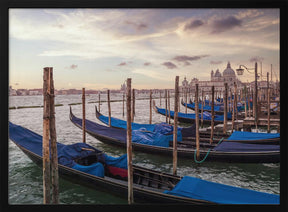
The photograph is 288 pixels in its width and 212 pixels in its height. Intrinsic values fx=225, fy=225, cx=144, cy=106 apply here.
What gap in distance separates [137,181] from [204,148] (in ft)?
10.3

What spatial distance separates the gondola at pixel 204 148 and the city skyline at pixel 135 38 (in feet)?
8.38

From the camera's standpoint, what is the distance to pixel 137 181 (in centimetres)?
438

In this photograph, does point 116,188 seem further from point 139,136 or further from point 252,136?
point 252,136

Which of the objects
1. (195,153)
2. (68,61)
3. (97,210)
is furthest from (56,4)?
(195,153)

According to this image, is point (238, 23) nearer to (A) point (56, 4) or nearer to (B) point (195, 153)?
(A) point (56, 4)

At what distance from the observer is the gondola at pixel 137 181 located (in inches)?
119

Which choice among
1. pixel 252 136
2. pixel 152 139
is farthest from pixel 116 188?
pixel 252 136

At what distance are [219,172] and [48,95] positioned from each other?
4.65m

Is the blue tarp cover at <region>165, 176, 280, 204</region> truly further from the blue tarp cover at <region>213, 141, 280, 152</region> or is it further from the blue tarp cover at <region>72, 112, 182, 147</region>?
the blue tarp cover at <region>72, 112, 182, 147</region>

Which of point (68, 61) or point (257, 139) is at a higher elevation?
point (68, 61)

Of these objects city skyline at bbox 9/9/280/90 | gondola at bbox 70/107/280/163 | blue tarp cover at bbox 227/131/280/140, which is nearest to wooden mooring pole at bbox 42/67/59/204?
city skyline at bbox 9/9/280/90

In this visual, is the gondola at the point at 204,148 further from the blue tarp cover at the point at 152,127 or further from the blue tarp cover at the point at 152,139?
the blue tarp cover at the point at 152,127

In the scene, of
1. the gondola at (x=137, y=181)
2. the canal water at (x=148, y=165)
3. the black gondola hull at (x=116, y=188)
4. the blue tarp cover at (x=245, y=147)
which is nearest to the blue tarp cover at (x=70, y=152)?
the gondola at (x=137, y=181)

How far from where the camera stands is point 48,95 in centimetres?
297
